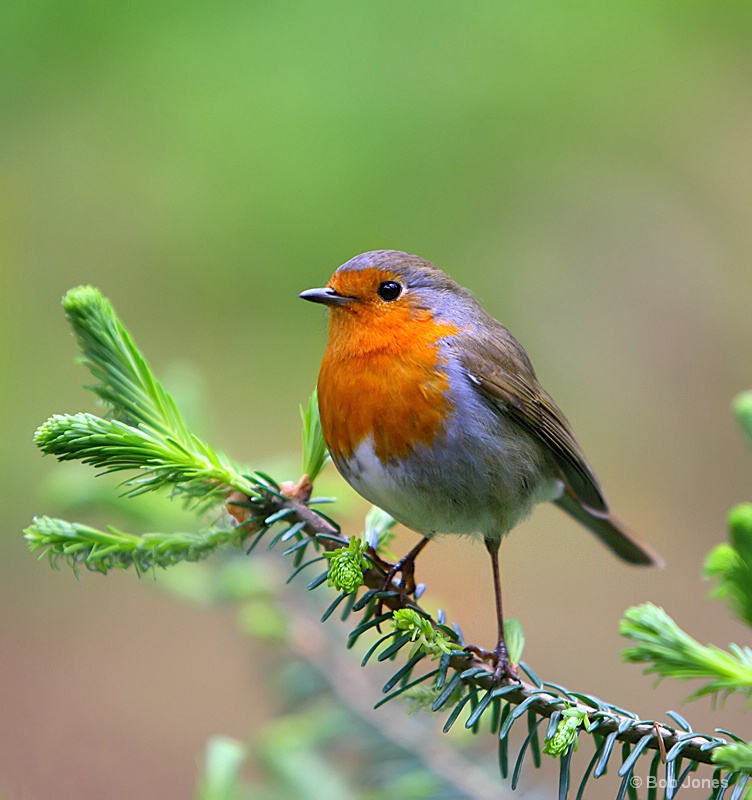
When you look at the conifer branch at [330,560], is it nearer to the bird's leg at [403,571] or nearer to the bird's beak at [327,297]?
the bird's leg at [403,571]

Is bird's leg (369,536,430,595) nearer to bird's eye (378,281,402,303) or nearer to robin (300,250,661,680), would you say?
robin (300,250,661,680)

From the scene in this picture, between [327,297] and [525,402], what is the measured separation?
57cm

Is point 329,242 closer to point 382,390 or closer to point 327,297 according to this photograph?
point 327,297

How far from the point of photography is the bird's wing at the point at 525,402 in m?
2.22

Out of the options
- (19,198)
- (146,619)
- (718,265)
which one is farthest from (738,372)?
(19,198)

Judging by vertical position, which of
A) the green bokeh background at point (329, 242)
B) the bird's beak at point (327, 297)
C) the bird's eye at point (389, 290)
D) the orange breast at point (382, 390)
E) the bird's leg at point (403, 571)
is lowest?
the bird's leg at point (403, 571)

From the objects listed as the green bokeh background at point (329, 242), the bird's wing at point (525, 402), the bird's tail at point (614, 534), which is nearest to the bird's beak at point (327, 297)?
the bird's wing at point (525, 402)

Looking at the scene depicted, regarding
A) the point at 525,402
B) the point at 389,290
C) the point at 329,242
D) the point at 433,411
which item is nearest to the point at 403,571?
the point at 433,411

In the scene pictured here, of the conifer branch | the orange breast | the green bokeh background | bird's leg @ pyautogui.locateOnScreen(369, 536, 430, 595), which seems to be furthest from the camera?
the green bokeh background

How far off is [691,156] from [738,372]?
1390mm

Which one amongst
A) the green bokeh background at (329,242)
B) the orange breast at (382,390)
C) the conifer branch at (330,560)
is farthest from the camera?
the green bokeh background at (329,242)

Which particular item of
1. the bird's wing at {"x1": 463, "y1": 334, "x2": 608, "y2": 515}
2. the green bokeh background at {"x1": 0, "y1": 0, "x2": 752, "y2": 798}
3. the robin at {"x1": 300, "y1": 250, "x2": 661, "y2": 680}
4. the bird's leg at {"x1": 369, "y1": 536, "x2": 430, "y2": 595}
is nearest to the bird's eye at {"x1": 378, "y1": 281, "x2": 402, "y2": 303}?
the robin at {"x1": 300, "y1": 250, "x2": 661, "y2": 680}

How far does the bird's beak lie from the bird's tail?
35.0 inches

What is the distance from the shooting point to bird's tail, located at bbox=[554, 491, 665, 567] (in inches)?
101
